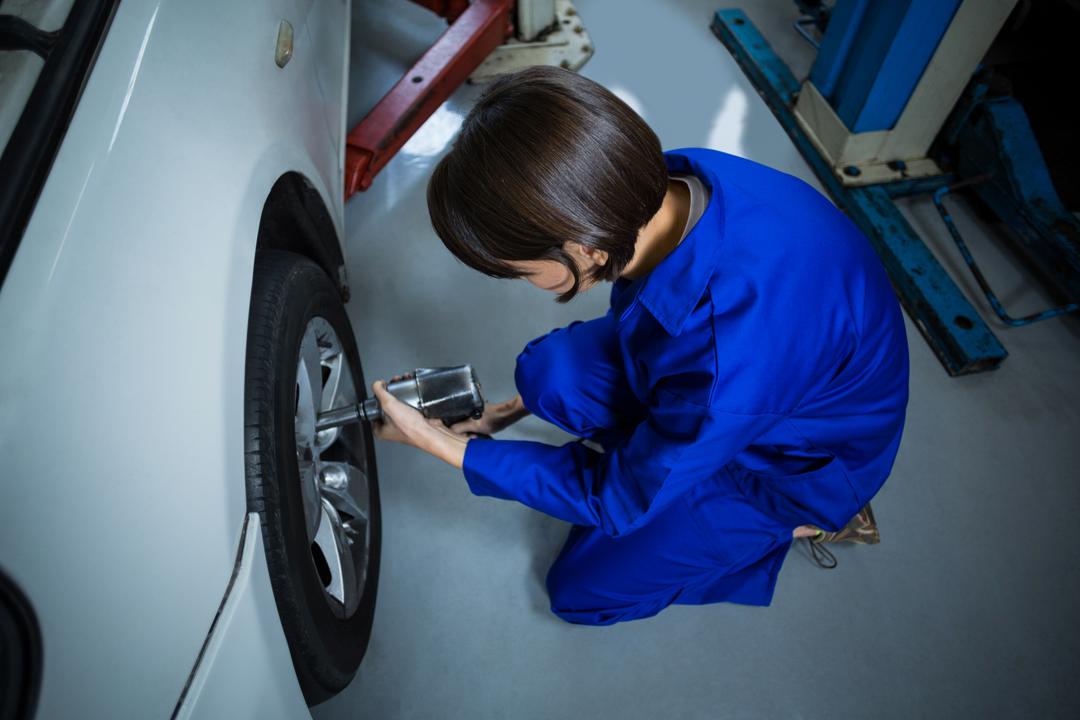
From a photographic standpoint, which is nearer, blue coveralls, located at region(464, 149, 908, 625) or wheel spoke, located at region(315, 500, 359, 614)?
blue coveralls, located at region(464, 149, 908, 625)

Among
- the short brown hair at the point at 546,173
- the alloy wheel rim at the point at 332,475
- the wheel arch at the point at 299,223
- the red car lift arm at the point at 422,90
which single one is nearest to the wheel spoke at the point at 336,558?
the alloy wheel rim at the point at 332,475

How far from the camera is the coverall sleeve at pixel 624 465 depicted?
0.88m

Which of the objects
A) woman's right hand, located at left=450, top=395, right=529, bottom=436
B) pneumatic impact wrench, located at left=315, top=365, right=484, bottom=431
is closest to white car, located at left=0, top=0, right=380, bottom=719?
pneumatic impact wrench, located at left=315, top=365, right=484, bottom=431

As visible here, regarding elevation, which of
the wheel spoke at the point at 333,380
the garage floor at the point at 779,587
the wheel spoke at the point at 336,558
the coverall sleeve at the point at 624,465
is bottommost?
the garage floor at the point at 779,587

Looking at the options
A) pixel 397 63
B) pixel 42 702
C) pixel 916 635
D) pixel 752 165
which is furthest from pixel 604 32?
pixel 42 702

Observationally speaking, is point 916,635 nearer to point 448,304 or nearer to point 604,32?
point 448,304

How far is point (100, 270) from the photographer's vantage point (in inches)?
24.6

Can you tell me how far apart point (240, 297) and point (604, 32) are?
7.83ft

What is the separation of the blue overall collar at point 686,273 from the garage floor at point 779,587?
84cm

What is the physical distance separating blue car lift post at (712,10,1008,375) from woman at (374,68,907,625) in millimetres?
925

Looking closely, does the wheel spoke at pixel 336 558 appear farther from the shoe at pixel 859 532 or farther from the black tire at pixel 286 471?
the shoe at pixel 859 532

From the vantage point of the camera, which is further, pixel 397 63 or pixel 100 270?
pixel 397 63

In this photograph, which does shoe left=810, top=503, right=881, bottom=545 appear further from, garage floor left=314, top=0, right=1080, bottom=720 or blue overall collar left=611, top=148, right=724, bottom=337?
blue overall collar left=611, top=148, right=724, bottom=337

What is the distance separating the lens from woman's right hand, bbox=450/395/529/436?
1.58 meters
